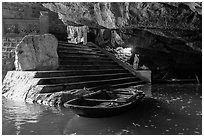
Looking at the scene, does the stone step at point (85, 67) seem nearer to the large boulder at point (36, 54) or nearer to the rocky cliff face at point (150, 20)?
the large boulder at point (36, 54)

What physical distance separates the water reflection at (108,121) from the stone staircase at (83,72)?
7.33 feet

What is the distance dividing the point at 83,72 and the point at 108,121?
704 cm

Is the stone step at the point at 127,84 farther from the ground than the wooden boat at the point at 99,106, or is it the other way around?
the wooden boat at the point at 99,106

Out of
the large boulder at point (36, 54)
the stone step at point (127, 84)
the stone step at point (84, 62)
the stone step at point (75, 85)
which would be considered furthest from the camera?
the stone step at point (84, 62)

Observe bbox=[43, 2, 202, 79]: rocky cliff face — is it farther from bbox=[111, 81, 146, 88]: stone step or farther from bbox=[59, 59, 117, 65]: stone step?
bbox=[111, 81, 146, 88]: stone step

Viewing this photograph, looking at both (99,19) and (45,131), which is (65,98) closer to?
(45,131)

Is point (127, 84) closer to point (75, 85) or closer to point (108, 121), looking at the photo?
point (75, 85)

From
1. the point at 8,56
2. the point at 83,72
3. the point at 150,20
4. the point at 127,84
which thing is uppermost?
the point at 150,20

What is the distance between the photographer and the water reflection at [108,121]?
620cm

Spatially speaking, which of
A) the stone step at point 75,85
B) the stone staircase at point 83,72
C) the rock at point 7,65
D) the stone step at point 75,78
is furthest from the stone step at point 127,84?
the rock at point 7,65

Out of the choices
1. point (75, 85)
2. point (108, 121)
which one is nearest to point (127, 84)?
point (75, 85)

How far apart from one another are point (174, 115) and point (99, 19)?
7.41m

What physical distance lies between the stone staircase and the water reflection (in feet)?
7.33

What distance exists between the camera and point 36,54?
12.5 meters
